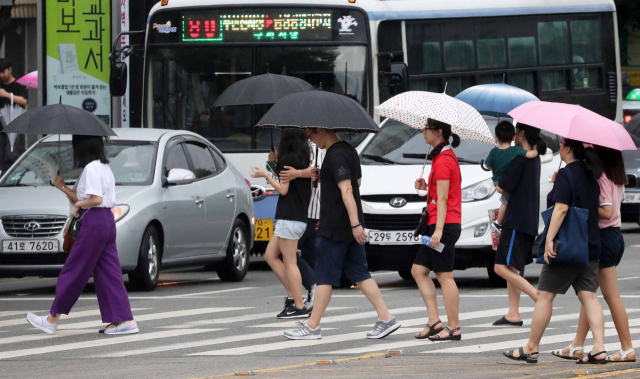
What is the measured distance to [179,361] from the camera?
8.45 m

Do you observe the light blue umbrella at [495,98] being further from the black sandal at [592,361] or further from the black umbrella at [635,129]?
the black umbrella at [635,129]

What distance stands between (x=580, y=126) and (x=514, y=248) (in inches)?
97.3

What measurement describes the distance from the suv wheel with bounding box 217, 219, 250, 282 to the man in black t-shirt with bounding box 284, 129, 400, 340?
5455 millimetres

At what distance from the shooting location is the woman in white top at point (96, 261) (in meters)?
9.93

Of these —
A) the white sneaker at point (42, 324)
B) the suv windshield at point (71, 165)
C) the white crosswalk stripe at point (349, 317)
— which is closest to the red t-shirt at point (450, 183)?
the white crosswalk stripe at point (349, 317)

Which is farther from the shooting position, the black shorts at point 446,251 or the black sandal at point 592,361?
the black shorts at point 446,251

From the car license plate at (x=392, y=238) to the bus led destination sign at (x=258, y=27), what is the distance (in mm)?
4472

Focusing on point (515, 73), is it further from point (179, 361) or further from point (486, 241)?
point (179, 361)

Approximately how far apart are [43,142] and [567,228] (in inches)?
306

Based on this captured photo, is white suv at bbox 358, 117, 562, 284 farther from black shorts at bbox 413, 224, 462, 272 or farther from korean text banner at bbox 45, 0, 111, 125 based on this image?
korean text banner at bbox 45, 0, 111, 125

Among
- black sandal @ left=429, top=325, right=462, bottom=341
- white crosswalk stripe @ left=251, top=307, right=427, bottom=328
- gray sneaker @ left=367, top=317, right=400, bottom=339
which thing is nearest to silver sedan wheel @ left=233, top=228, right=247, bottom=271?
white crosswalk stripe @ left=251, top=307, right=427, bottom=328

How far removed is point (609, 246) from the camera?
824 cm

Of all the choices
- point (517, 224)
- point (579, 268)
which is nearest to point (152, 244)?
point (517, 224)

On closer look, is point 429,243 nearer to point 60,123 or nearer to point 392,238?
point 60,123
